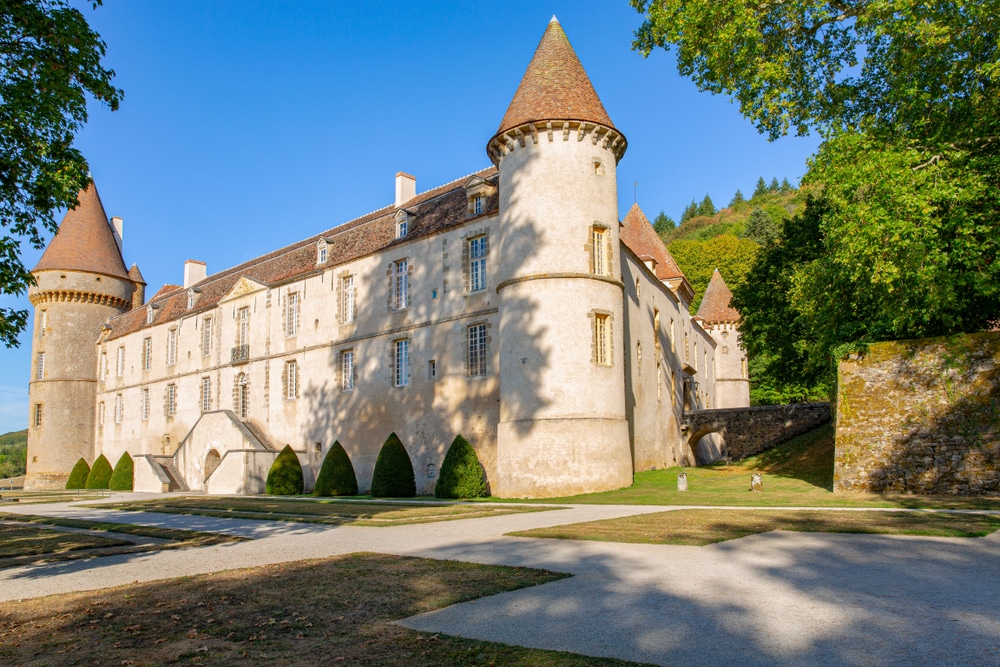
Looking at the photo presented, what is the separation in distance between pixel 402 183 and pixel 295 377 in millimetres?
10072

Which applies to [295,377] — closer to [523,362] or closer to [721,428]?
[523,362]

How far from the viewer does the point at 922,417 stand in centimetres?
1598

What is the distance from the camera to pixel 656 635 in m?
5.07

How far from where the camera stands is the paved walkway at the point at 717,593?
4.75 m

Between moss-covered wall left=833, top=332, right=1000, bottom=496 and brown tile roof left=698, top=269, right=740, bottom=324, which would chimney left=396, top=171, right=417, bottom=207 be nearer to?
moss-covered wall left=833, top=332, right=1000, bottom=496

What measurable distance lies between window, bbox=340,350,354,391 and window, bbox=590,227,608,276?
12176 millimetres

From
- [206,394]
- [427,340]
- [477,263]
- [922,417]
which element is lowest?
[922,417]

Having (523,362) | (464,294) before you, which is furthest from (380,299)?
(523,362)

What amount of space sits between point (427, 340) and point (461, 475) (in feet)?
21.6

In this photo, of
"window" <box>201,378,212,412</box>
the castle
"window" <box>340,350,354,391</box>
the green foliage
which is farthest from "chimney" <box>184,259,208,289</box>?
the green foliage

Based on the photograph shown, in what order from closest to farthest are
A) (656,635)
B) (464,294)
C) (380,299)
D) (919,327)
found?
(656,635) → (919,327) → (464,294) → (380,299)

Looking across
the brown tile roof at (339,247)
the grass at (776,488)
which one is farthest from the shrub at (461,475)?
the brown tile roof at (339,247)

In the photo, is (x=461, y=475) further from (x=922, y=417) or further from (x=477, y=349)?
(x=922, y=417)

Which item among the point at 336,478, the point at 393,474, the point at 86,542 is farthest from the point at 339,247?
the point at 86,542
